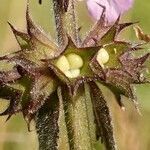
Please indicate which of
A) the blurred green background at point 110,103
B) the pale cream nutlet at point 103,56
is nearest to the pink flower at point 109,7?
the pale cream nutlet at point 103,56

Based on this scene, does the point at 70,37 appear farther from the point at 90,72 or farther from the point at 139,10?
the point at 139,10

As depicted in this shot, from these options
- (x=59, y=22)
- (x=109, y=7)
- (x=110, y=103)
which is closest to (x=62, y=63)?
(x=59, y=22)

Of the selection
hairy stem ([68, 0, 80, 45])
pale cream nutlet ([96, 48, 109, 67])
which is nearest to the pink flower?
hairy stem ([68, 0, 80, 45])

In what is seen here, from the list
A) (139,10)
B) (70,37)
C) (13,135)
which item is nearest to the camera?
(70,37)

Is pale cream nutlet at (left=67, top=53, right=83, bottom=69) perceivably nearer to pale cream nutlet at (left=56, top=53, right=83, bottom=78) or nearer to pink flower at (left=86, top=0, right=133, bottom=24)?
pale cream nutlet at (left=56, top=53, right=83, bottom=78)

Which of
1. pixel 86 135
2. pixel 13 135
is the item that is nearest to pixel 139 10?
pixel 13 135

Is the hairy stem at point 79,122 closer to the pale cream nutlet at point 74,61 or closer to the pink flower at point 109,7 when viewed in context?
the pale cream nutlet at point 74,61
